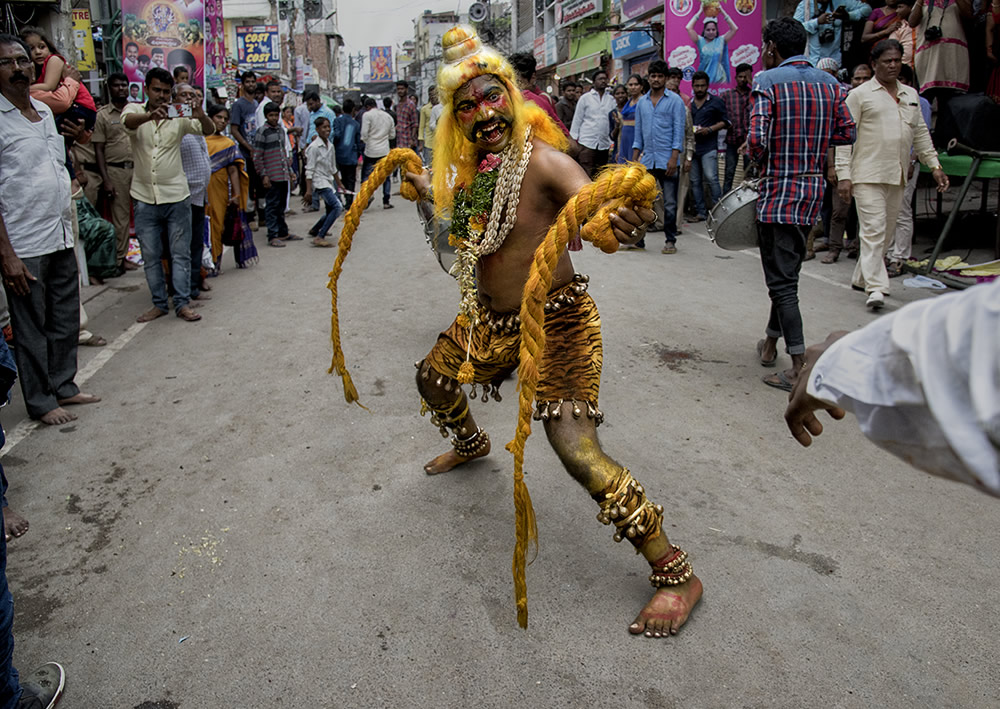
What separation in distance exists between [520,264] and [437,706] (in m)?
1.55

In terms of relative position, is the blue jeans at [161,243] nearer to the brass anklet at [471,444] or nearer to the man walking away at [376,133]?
the brass anklet at [471,444]

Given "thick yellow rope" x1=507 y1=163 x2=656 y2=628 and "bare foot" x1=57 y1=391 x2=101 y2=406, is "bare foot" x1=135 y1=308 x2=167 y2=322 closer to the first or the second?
"bare foot" x1=57 y1=391 x2=101 y2=406

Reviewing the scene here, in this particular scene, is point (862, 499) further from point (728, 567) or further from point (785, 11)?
point (785, 11)

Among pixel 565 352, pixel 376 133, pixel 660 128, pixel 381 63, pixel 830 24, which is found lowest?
pixel 565 352

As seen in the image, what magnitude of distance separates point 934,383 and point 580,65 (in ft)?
90.3

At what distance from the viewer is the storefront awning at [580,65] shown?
2488cm

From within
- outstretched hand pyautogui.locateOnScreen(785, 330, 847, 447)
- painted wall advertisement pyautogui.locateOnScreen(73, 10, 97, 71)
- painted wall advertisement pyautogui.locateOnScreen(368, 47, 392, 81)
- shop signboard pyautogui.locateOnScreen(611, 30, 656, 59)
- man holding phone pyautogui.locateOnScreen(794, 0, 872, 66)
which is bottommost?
outstretched hand pyautogui.locateOnScreen(785, 330, 847, 447)

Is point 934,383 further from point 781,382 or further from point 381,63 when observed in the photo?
point 381,63

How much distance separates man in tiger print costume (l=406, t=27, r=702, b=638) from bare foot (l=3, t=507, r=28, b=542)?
181 centimetres

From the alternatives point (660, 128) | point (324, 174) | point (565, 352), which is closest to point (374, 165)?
point (324, 174)

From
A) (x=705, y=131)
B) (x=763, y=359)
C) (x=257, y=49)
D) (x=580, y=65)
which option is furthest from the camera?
(x=257, y=49)

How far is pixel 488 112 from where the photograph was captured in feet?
9.42

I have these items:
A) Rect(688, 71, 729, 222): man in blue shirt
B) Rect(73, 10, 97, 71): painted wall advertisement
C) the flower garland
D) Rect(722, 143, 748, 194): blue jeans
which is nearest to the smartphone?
the flower garland

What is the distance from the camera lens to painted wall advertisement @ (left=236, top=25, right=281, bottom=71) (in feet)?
122
